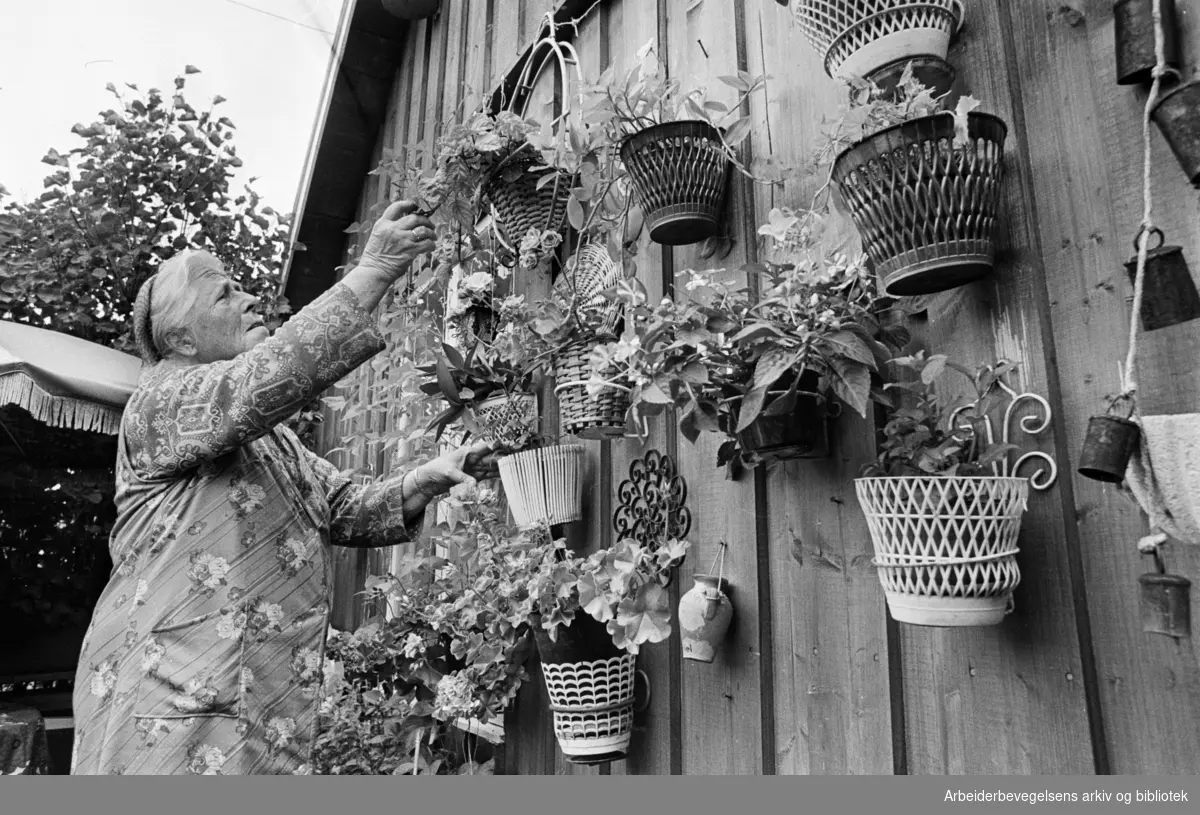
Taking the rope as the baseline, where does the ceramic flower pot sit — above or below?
below

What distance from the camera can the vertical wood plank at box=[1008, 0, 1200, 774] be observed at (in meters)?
0.79

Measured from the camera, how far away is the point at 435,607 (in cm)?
189

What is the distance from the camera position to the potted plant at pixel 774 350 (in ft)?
3.15

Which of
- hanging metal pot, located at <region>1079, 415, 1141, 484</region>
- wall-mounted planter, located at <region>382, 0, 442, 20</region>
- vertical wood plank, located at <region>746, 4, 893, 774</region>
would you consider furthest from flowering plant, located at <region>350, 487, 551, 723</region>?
wall-mounted planter, located at <region>382, 0, 442, 20</region>

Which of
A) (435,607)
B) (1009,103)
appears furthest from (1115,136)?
(435,607)

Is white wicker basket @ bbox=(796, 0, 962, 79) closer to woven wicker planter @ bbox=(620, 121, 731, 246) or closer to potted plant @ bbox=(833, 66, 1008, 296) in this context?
potted plant @ bbox=(833, 66, 1008, 296)

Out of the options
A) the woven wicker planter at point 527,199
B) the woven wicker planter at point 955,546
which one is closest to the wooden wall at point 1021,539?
the woven wicker planter at point 955,546

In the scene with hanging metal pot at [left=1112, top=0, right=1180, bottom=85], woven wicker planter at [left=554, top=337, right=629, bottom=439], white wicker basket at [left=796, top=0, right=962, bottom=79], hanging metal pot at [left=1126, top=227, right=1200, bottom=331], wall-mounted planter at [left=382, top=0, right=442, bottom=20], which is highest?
wall-mounted planter at [left=382, top=0, right=442, bottom=20]

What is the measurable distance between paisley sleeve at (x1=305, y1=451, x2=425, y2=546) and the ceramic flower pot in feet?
2.66

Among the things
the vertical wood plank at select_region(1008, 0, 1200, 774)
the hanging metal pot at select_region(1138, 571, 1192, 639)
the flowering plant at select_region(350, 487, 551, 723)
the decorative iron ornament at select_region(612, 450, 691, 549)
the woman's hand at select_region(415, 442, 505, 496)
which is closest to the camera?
the hanging metal pot at select_region(1138, 571, 1192, 639)

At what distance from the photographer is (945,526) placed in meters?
0.82

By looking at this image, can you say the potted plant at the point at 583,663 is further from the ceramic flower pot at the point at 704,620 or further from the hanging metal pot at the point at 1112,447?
the hanging metal pot at the point at 1112,447

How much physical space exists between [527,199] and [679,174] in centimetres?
56

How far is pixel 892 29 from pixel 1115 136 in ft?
0.98
